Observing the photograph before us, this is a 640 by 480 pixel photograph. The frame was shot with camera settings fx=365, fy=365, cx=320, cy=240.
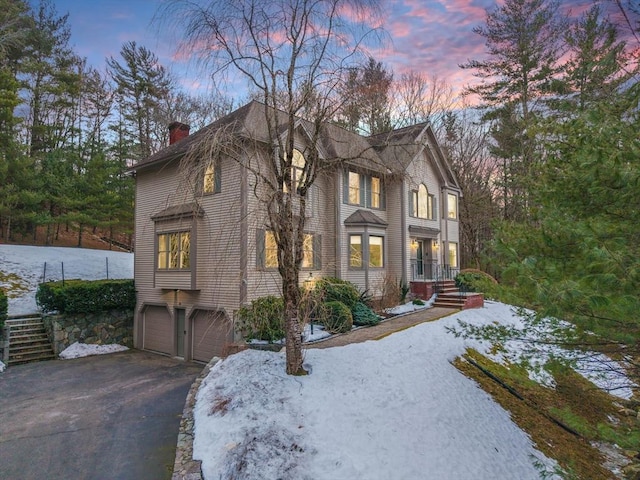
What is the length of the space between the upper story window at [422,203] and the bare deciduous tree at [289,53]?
444 inches

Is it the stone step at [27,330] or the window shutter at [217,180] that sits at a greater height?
the window shutter at [217,180]

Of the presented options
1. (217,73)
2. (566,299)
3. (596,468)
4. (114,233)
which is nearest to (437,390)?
(596,468)

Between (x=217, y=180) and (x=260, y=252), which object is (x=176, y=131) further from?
(x=260, y=252)

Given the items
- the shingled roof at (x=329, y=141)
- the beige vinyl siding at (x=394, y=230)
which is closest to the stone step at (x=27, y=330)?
the shingled roof at (x=329, y=141)

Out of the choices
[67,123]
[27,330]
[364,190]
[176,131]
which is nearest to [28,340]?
[27,330]

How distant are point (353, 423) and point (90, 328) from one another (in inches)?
513

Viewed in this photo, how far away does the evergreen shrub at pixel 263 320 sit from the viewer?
423 inches

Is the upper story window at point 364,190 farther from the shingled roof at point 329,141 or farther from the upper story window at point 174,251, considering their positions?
the upper story window at point 174,251

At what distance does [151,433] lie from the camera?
7.38 meters

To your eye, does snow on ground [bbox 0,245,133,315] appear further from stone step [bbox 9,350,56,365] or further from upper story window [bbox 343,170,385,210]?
upper story window [bbox 343,170,385,210]

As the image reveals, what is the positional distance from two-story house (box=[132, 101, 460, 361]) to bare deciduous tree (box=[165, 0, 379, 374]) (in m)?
1.78

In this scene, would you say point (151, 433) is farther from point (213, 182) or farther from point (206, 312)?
point (213, 182)

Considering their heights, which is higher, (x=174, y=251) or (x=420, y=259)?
(x=174, y=251)

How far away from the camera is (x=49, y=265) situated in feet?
62.8
